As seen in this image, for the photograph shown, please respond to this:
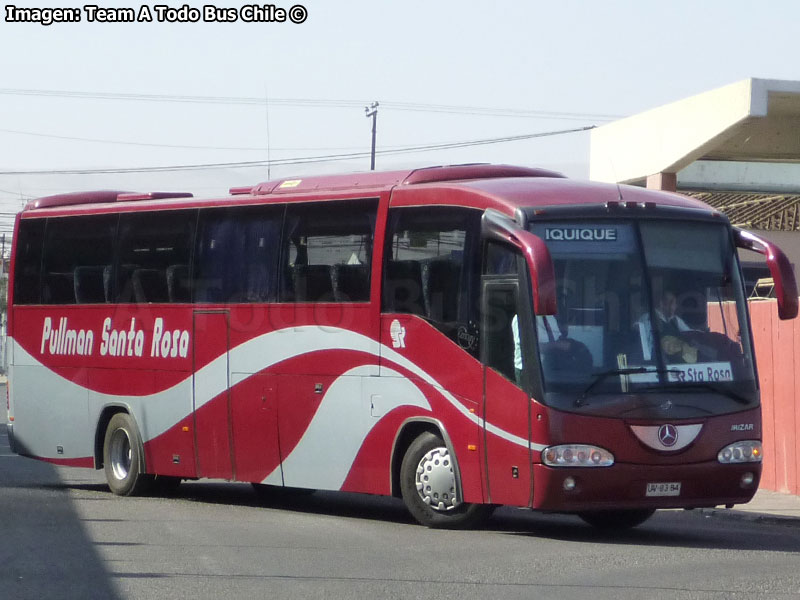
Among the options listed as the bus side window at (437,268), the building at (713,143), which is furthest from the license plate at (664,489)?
the building at (713,143)

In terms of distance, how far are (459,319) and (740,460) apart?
272cm

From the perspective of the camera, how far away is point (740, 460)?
12.4 metres

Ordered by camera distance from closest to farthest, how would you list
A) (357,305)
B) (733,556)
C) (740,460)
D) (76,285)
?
(733,556)
(740,460)
(357,305)
(76,285)

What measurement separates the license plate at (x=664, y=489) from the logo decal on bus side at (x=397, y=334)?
2.75 m

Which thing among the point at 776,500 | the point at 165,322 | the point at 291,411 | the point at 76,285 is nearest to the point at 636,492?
the point at 291,411

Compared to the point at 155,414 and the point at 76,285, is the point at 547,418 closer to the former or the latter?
the point at 155,414

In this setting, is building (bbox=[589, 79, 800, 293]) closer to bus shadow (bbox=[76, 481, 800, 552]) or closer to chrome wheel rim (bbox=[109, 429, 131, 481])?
bus shadow (bbox=[76, 481, 800, 552])

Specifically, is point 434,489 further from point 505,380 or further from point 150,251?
point 150,251

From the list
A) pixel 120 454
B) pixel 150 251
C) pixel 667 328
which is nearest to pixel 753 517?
pixel 667 328

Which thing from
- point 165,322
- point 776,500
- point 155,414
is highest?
point 165,322

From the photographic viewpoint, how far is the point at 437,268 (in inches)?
515

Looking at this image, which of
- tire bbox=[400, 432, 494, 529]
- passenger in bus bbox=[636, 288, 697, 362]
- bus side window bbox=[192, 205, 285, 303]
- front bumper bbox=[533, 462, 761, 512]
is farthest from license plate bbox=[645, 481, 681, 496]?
bus side window bbox=[192, 205, 285, 303]

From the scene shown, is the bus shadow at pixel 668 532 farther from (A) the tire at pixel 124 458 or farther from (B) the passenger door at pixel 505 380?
(A) the tire at pixel 124 458

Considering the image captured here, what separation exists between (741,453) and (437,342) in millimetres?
2844
